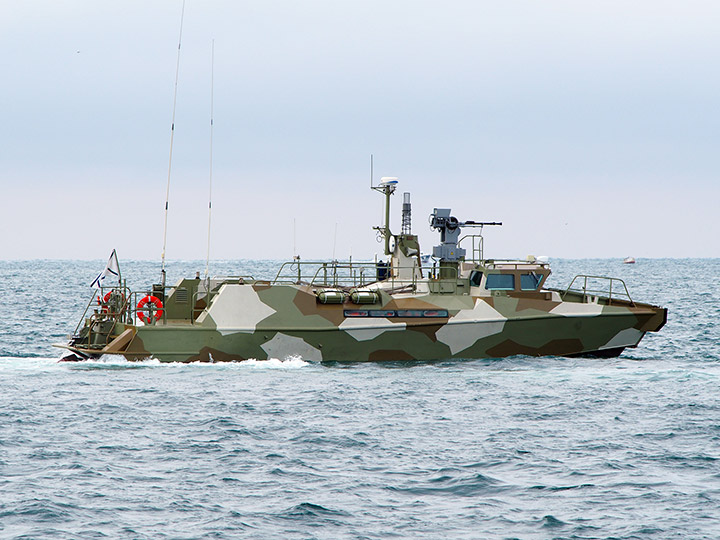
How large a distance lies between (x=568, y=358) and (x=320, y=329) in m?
6.64

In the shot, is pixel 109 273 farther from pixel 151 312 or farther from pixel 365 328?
pixel 365 328

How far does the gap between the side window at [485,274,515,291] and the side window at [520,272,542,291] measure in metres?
0.36

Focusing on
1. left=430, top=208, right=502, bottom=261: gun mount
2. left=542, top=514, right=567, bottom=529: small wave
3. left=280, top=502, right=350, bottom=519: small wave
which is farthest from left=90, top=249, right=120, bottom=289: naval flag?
left=542, top=514, right=567, bottom=529: small wave

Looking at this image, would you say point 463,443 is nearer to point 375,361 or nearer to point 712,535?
point 712,535

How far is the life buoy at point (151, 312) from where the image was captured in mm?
23484

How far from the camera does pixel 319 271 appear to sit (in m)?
24.5

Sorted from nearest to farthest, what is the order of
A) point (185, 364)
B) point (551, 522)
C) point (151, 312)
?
point (551, 522), point (185, 364), point (151, 312)

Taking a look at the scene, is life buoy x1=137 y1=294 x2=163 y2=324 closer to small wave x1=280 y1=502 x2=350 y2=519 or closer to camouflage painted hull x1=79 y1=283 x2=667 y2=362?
camouflage painted hull x1=79 y1=283 x2=667 y2=362

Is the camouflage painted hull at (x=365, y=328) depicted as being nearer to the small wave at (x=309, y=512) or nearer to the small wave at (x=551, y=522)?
the small wave at (x=309, y=512)

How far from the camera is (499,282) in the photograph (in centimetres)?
2422

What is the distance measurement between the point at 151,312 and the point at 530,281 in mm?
10019

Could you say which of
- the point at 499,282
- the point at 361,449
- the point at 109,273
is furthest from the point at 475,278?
the point at 361,449

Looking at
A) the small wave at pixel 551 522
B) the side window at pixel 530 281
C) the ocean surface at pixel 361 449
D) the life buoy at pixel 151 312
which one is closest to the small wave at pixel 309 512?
the ocean surface at pixel 361 449

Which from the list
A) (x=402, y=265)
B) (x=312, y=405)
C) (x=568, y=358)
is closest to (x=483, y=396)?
(x=312, y=405)
